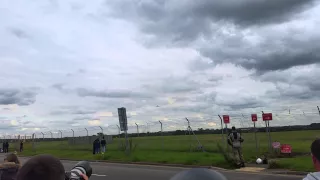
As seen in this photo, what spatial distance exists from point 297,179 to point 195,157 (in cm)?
808

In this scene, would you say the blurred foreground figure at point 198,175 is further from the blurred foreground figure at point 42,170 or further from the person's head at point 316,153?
the person's head at point 316,153

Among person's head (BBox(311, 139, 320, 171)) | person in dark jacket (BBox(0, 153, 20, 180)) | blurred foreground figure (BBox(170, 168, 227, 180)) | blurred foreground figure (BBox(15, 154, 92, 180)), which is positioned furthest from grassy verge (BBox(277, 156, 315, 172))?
blurred foreground figure (BBox(170, 168, 227, 180))

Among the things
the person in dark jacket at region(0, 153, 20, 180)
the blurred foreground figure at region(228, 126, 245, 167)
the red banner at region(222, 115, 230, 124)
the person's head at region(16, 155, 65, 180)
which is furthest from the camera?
the red banner at region(222, 115, 230, 124)

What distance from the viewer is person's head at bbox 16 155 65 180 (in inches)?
91.0

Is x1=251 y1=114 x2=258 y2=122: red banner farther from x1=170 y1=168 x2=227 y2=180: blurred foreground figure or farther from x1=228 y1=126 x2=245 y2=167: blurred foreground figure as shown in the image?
x1=170 y1=168 x2=227 y2=180: blurred foreground figure

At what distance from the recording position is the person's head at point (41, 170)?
7.59ft

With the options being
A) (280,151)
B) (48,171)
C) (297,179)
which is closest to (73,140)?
(280,151)

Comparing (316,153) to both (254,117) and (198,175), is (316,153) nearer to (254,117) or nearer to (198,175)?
(198,175)

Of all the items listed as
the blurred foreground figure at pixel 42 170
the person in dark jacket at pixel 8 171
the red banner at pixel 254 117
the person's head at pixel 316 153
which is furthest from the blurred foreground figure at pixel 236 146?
the blurred foreground figure at pixel 42 170

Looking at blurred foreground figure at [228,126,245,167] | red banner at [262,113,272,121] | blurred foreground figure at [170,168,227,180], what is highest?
red banner at [262,113,272,121]

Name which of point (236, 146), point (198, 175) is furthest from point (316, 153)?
point (236, 146)

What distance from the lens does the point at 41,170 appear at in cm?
233

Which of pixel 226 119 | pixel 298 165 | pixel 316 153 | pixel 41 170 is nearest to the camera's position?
pixel 41 170

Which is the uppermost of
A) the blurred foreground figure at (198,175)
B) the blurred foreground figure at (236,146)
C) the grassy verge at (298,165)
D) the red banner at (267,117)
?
the red banner at (267,117)
